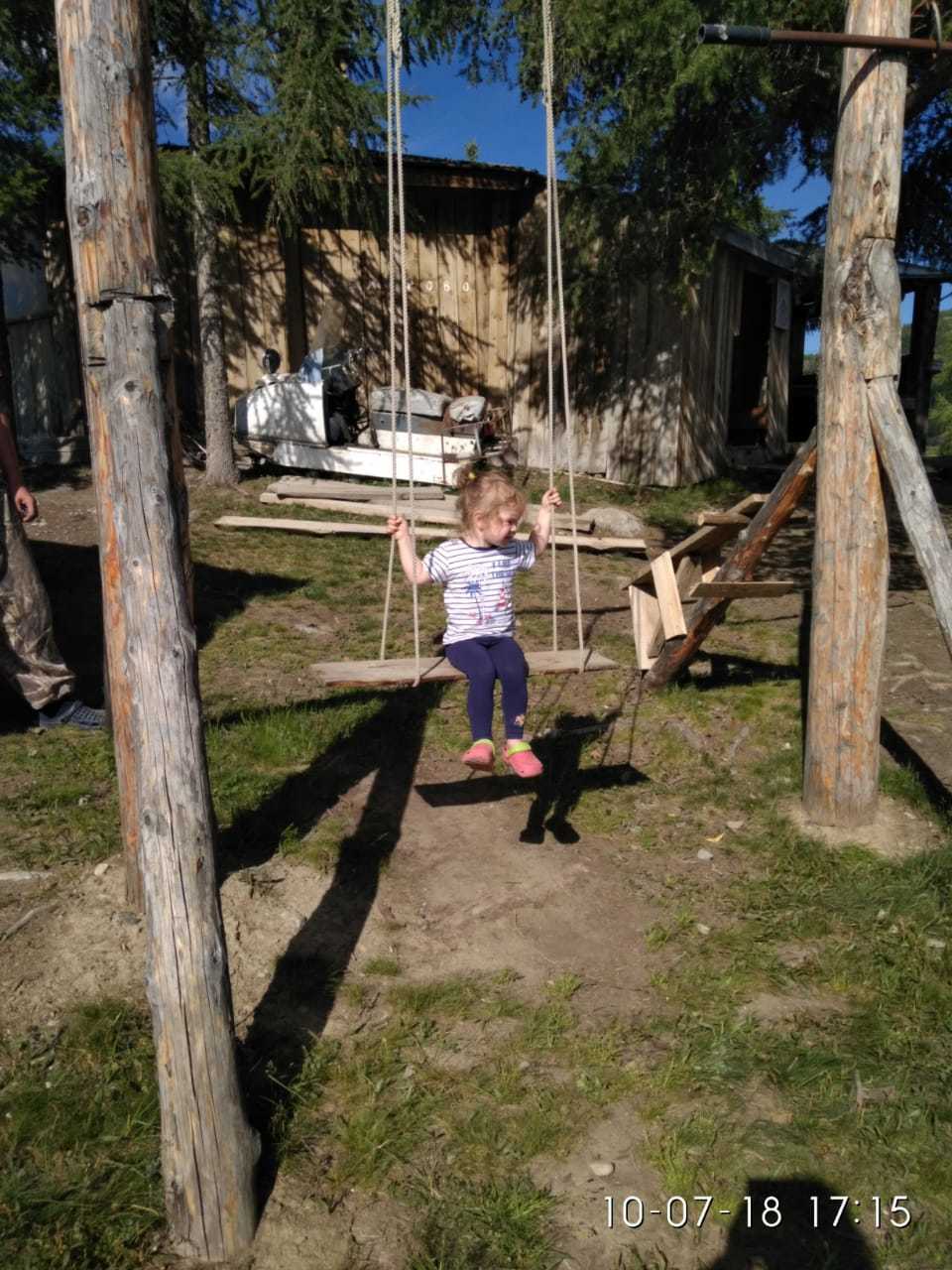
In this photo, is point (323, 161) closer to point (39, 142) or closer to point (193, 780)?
point (39, 142)

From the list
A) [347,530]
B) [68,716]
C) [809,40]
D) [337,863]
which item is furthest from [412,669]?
[347,530]

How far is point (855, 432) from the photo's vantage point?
4879 millimetres

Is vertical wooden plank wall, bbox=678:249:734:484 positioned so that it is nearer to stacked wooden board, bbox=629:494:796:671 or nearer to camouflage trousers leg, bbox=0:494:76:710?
stacked wooden board, bbox=629:494:796:671

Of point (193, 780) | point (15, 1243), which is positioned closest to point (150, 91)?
point (193, 780)

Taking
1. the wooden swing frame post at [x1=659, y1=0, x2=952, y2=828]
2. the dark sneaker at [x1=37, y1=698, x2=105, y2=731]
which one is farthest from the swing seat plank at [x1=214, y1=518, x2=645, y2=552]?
the wooden swing frame post at [x1=659, y1=0, x2=952, y2=828]

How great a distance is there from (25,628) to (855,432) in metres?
4.68

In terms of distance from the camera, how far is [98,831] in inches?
199

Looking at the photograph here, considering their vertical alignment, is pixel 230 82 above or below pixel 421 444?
above

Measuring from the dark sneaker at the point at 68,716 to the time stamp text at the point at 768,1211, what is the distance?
430cm

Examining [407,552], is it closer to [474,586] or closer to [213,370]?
[474,586]

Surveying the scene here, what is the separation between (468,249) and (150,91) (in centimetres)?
1189

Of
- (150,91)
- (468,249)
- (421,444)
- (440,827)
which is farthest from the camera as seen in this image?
(468,249)

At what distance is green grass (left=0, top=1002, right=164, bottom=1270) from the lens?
2967 mm

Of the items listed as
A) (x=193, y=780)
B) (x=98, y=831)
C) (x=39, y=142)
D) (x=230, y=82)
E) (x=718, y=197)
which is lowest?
(x=98, y=831)
